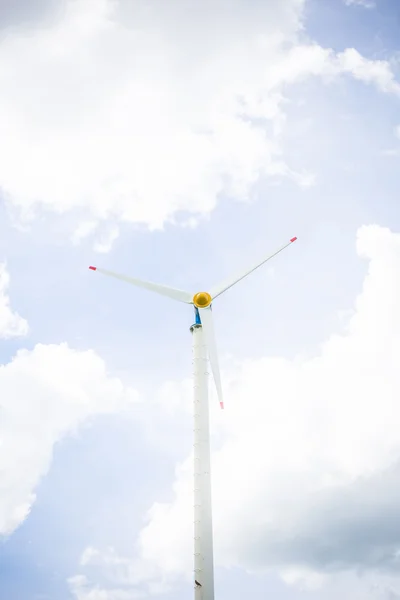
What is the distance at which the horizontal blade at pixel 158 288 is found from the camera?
2352 inches

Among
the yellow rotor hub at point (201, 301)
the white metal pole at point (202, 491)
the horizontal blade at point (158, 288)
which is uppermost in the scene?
the horizontal blade at point (158, 288)

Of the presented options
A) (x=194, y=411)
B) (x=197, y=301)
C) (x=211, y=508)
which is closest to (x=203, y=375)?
(x=194, y=411)

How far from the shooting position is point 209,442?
50844 mm

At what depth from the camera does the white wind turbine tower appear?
46.2 m

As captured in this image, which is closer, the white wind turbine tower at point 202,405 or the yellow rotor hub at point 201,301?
the white wind turbine tower at point 202,405

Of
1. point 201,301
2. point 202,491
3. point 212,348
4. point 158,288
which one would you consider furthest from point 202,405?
point 158,288

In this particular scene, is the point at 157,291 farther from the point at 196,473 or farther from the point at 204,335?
the point at 196,473

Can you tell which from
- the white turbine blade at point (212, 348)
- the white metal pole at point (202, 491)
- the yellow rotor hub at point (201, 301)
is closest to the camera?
the white metal pole at point (202, 491)

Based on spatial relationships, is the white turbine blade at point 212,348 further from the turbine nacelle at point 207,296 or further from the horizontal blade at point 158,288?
the horizontal blade at point 158,288

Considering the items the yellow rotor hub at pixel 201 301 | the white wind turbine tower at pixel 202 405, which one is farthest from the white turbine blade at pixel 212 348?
the yellow rotor hub at pixel 201 301

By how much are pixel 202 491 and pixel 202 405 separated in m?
7.79

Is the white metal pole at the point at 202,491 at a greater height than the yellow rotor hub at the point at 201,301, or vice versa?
the yellow rotor hub at the point at 201,301

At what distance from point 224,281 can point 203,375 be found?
480 inches

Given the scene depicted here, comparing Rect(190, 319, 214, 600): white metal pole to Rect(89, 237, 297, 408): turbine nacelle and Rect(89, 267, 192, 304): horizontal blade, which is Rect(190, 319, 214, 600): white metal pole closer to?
Rect(89, 237, 297, 408): turbine nacelle
